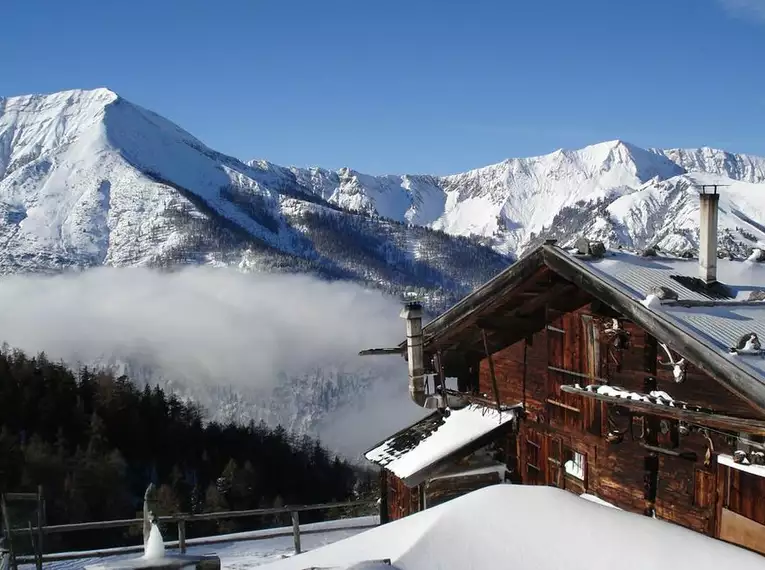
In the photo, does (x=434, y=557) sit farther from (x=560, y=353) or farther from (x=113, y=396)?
(x=113, y=396)

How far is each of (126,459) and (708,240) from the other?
207 feet

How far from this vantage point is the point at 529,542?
8.91m

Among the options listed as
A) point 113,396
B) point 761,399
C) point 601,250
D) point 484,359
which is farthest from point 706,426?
point 113,396

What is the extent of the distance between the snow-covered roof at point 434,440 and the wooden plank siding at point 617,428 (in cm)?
74

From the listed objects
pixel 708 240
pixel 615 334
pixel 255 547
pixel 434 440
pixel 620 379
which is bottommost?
pixel 255 547

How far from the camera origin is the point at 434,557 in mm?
8531

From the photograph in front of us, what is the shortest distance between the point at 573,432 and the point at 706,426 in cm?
317

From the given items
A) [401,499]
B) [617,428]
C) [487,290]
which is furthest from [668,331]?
[401,499]

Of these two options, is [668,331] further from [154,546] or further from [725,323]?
[154,546]

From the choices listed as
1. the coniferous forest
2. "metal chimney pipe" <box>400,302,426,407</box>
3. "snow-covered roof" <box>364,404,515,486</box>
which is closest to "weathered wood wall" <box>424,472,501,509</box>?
"snow-covered roof" <box>364,404,515,486</box>

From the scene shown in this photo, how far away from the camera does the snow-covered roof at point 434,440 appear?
14258mm

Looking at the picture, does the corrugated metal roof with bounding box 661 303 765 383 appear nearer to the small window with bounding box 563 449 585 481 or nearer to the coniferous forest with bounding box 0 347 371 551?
the small window with bounding box 563 449 585 481

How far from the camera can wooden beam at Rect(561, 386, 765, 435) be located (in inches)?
320

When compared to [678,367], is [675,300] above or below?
above
